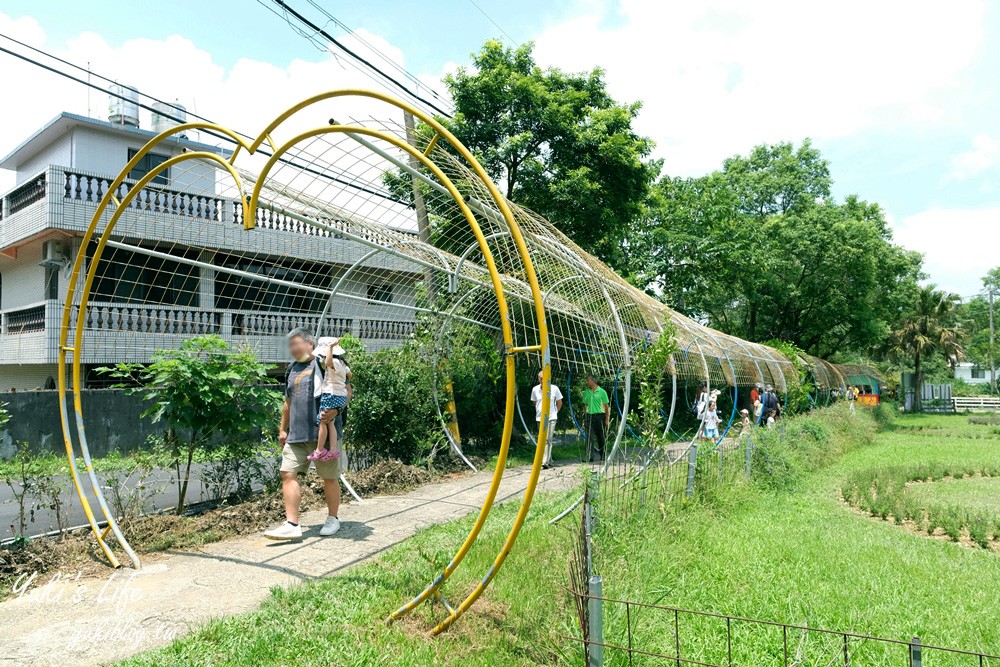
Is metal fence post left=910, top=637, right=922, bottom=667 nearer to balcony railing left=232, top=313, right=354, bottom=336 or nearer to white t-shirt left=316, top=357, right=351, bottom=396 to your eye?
Result: white t-shirt left=316, top=357, right=351, bottom=396

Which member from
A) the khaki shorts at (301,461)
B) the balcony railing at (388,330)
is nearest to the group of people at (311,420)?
the khaki shorts at (301,461)

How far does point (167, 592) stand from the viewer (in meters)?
4.45

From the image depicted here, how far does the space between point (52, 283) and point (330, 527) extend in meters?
12.8

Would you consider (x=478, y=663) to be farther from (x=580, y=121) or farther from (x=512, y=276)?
(x=580, y=121)

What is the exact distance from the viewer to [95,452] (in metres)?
11.7

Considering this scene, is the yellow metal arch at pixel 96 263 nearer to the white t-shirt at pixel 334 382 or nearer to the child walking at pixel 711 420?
the white t-shirt at pixel 334 382

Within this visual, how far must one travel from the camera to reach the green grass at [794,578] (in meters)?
3.89

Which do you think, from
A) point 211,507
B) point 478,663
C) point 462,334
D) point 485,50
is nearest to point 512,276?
point 462,334

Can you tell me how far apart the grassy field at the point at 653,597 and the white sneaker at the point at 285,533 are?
35.5 inches

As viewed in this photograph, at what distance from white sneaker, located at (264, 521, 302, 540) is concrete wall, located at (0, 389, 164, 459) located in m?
7.08

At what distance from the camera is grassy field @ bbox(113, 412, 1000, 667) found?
11.7 ft

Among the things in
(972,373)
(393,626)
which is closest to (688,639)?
(393,626)

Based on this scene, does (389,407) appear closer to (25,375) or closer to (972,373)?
(25,375)

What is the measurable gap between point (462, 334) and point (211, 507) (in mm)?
5489
